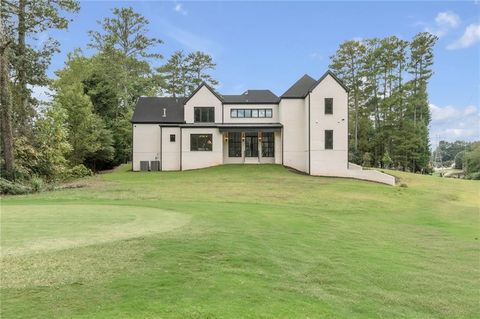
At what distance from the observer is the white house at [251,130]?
108 feet

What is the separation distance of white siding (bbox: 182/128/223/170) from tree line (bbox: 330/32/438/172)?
809 inches

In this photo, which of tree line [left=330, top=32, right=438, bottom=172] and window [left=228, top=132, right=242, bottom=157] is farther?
tree line [left=330, top=32, right=438, bottom=172]

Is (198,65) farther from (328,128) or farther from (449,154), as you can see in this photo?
(449,154)

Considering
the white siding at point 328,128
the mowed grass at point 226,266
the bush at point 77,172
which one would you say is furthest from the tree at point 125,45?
the mowed grass at point 226,266

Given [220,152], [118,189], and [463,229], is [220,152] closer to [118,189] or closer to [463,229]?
[118,189]

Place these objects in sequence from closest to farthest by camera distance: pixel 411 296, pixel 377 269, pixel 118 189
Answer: pixel 411 296 < pixel 377 269 < pixel 118 189

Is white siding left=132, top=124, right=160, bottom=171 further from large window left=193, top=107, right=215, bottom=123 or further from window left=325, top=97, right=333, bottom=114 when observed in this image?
window left=325, top=97, right=333, bottom=114

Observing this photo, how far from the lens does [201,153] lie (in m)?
36.3

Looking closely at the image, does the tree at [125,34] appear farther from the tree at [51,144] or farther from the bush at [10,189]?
the bush at [10,189]

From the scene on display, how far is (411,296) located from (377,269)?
128 cm

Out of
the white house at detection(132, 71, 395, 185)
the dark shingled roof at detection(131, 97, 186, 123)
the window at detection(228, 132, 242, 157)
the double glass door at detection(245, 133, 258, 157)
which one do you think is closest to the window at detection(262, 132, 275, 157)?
the white house at detection(132, 71, 395, 185)

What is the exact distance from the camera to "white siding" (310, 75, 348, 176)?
107 ft

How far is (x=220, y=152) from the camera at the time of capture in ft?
120

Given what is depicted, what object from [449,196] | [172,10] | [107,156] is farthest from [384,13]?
[107,156]
